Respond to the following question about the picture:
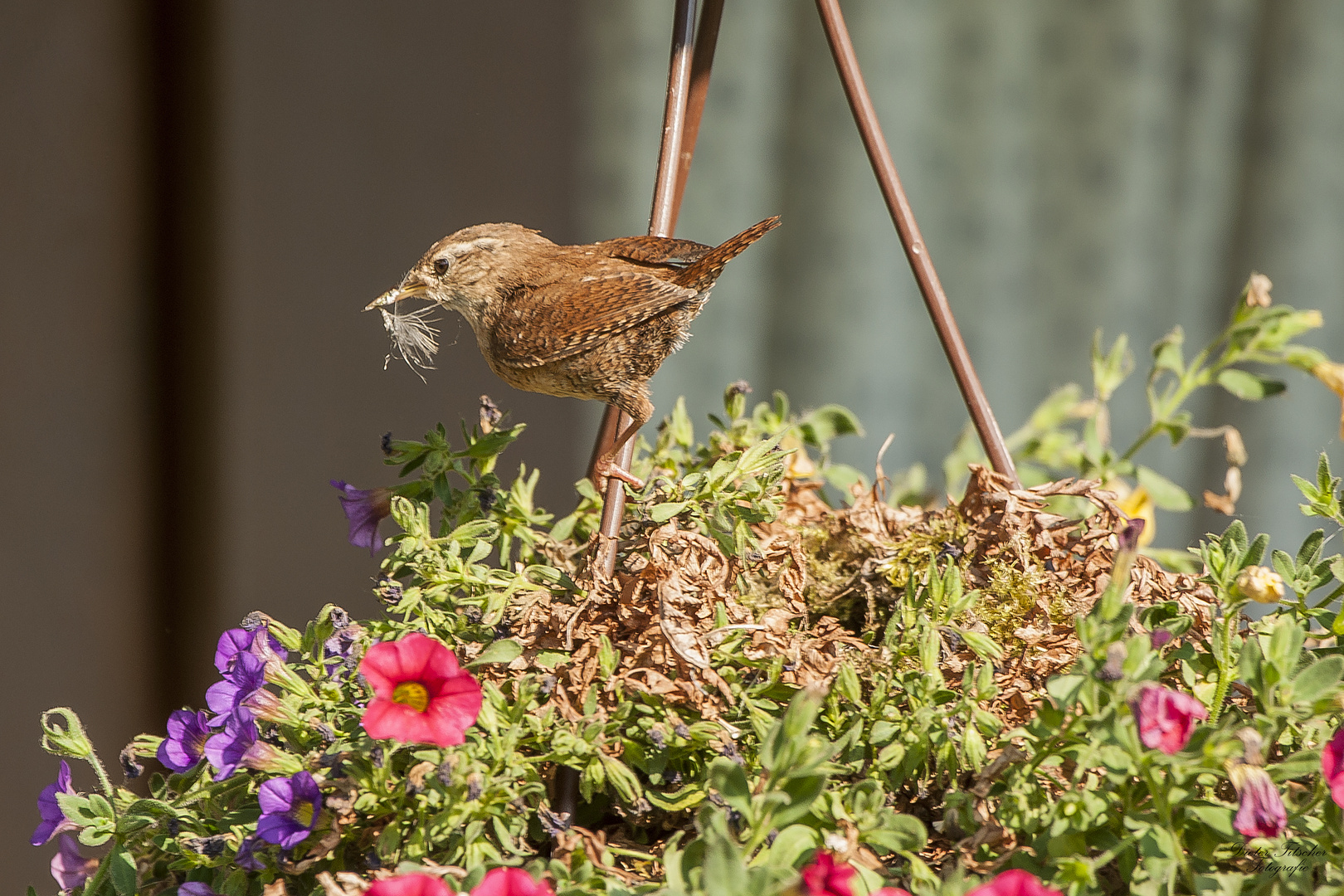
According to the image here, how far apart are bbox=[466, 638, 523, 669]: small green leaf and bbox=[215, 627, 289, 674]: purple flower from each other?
0.18 meters

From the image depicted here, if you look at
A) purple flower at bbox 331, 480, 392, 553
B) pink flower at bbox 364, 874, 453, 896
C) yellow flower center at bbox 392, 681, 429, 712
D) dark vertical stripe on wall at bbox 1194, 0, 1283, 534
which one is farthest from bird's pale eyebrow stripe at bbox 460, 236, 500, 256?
dark vertical stripe on wall at bbox 1194, 0, 1283, 534

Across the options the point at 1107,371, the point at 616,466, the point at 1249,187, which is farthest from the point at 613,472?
the point at 1249,187

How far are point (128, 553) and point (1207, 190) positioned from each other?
2.29m

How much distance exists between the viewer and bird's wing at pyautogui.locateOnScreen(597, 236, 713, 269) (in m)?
0.83

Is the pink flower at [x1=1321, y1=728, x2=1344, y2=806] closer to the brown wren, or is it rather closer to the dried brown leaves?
the dried brown leaves

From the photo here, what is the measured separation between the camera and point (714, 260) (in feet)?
2.73

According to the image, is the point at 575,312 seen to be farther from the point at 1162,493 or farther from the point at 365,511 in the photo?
the point at 1162,493

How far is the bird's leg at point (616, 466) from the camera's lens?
723mm

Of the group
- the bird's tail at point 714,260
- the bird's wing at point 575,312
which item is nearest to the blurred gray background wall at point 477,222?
the bird's wing at point 575,312

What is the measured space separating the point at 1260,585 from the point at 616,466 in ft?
1.39

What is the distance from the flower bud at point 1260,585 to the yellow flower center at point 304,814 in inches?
23.0

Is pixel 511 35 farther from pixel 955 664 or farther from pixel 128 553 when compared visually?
pixel 955 664

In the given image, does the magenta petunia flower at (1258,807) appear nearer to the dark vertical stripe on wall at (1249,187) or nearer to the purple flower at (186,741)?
the purple flower at (186,741)

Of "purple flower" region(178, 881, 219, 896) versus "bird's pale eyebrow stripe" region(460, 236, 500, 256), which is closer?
"purple flower" region(178, 881, 219, 896)
